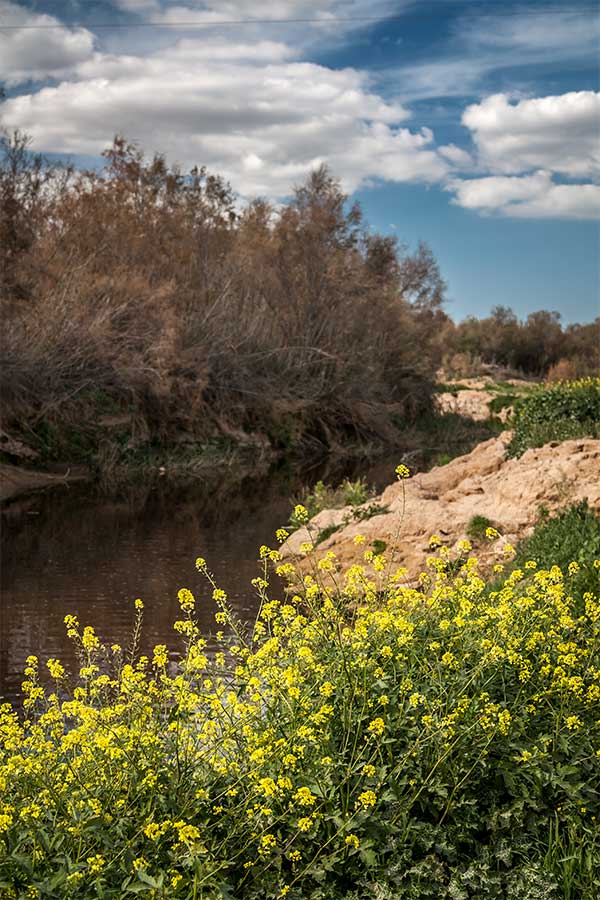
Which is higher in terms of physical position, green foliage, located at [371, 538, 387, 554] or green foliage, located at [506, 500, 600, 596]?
green foliage, located at [506, 500, 600, 596]

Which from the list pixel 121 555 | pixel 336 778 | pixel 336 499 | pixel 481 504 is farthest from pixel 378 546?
pixel 336 778

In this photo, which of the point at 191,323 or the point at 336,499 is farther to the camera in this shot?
the point at 191,323

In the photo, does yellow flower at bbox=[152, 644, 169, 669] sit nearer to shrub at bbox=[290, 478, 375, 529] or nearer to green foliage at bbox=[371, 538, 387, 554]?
green foliage at bbox=[371, 538, 387, 554]

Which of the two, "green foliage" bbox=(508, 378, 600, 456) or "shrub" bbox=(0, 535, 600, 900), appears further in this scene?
"green foliage" bbox=(508, 378, 600, 456)

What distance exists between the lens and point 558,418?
696 inches

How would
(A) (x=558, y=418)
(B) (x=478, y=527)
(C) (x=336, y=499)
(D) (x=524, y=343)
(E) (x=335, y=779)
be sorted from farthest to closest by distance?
(D) (x=524, y=343)
(C) (x=336, y=499)
(A) (x=558, y=418)
(B) (x=478, y=527)
(E) (x=335, y=779)

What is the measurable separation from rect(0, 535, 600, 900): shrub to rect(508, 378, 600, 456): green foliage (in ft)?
36.3

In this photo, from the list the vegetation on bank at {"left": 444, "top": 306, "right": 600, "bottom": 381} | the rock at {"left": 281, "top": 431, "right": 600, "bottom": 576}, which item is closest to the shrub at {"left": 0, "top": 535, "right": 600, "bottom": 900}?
the rock at {"left": 281, "top": 431, "right": 600, "bottom": 576}

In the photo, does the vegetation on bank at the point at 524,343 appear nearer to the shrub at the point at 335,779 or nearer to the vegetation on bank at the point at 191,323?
the vegetation on bank at the point at 191,323

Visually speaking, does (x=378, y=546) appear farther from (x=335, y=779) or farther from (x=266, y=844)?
(x=266, y=844)

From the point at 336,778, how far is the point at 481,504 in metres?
9.52

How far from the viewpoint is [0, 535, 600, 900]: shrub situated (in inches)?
168

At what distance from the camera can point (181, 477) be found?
26547 mm

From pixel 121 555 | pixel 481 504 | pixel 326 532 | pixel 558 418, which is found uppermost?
pixel 558 418
